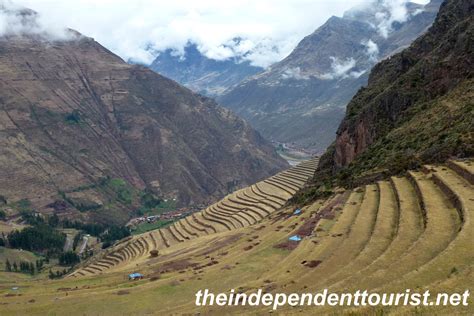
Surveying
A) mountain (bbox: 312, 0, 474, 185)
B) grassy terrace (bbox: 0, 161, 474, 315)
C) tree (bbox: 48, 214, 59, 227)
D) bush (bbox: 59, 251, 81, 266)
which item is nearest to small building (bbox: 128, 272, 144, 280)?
grassy terrace (bbox: 0, 161, 474, 315)

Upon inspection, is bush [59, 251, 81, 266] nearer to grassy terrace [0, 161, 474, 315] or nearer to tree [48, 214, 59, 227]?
tree [48, 214, 59, 227]

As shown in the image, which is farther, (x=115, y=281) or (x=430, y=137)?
(x=430, y=137)

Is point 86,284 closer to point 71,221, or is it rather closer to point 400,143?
point 400,143

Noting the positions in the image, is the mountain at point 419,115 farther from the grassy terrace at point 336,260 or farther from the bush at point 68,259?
the bush at point 68,259

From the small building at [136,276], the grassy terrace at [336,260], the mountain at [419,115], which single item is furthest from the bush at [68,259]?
the small building at [136,276]

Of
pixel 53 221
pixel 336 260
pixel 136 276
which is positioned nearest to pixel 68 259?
pixel 53 221

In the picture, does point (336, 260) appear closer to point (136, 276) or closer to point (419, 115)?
point (136, 276)

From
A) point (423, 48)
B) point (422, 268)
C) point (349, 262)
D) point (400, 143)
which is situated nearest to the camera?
point (422, 268)

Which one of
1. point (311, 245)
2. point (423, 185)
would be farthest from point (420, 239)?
point (423, 185)
